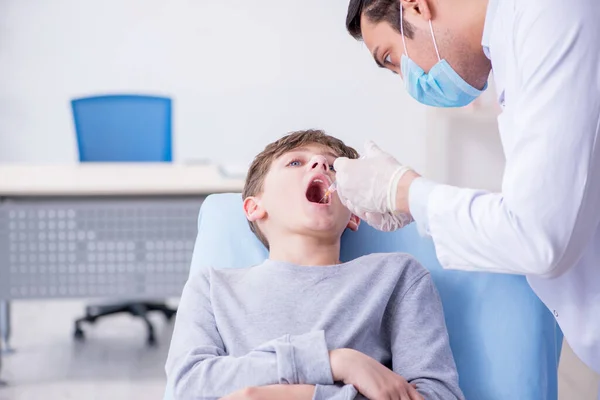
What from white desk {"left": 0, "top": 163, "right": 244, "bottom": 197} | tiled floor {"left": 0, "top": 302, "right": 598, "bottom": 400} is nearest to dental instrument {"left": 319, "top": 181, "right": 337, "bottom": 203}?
white desk {"left": 0, "top": 163, "right": 244, "bottom": 197}

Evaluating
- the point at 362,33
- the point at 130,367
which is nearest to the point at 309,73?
the point at 130,367

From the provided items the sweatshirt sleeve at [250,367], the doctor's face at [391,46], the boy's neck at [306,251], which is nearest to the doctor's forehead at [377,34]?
the doctor's face at [391,46]

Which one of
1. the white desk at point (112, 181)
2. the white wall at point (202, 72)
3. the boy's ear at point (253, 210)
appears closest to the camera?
the boy's ear at point (253, 210)

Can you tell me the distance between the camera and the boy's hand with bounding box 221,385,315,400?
1.31 meters

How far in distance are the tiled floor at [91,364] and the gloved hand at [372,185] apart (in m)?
1.64

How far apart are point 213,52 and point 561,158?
387 centimetres

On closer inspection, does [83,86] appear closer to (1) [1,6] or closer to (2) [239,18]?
(1) [1,6]

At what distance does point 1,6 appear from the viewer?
4.57 meters

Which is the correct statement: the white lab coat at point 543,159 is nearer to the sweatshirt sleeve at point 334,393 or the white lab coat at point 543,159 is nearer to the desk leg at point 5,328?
the sweatshirt sleeve at point 334,393

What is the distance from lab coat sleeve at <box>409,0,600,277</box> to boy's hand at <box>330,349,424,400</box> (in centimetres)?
34

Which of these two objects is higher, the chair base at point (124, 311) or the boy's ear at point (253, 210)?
the boy's ear at point (253, 210)

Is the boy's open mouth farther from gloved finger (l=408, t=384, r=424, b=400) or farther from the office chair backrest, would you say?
the office chair backrest

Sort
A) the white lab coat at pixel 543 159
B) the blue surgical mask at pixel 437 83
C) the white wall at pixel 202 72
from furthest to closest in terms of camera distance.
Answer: the white wall at pixel 202 72
the blue surgical mask at pixel 437 83
the white lab coat at pixel 543 159

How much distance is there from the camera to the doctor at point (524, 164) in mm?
1043
